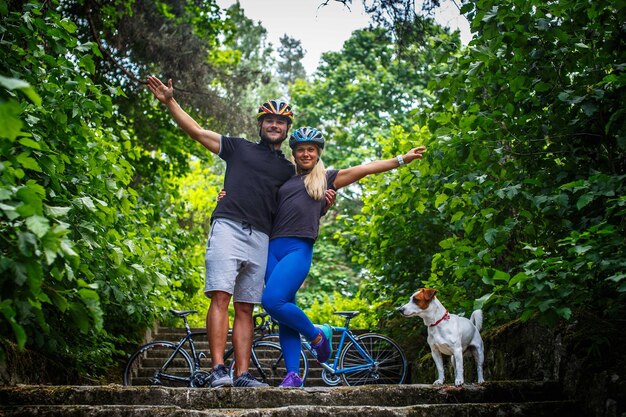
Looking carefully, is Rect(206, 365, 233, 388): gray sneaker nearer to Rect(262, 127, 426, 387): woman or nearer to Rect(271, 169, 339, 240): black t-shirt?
Rect(262, 127, 426, 387): woman

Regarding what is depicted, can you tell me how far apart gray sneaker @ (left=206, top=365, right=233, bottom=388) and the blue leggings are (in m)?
0.50

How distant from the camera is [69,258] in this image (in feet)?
9.06

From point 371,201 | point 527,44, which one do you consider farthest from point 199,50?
point 527,44

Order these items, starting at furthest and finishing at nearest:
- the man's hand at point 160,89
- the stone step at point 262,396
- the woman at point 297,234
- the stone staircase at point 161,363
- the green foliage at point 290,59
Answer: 1. the green foliage at point 290,59
2. the stone staircase at point 161,363
3. the man's hand at point 160,89
4. the woman at point 297,234
5. the stone step at point 262,396

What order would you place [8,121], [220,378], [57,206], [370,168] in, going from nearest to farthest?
1. [8,121]
2. [57,206]
3. [220,378]
4. [370,168]

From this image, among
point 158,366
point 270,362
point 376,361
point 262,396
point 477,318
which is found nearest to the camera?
point 262,396

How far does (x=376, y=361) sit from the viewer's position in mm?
8562

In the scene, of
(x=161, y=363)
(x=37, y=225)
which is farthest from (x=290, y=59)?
(x=37, y=225)

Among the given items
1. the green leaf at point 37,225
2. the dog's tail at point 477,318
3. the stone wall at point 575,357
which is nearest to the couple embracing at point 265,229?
the dog's tail at point 477,318

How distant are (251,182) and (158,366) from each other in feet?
18.5

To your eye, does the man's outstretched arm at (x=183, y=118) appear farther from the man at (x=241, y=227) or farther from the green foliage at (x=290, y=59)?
the green foliage at (x=290, y=59)

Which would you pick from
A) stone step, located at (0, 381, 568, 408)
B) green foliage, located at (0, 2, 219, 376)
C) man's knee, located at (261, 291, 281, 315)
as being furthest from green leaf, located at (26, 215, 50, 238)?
man's knee, located at (261, 291, 281, 315)

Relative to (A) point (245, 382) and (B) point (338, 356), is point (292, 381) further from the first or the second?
(B) point (338, 356)

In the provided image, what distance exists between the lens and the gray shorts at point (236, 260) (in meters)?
4.86
